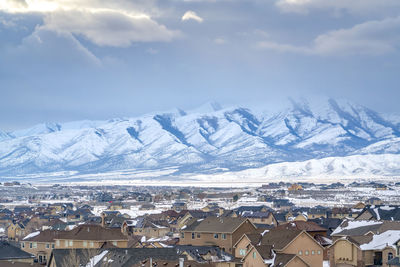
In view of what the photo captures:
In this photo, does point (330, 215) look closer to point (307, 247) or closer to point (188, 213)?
point (188, 213)

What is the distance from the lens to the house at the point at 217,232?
86.8 m

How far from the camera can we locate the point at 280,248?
72.1 metres

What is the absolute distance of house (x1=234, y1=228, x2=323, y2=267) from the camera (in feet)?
226

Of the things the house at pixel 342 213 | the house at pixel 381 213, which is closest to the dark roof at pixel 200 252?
the house at pixel 381 213

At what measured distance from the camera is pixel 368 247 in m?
73.1

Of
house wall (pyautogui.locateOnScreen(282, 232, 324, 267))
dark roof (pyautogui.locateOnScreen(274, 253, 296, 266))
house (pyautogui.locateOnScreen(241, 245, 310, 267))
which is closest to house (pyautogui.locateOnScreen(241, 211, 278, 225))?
house wall (pyautogui.locateOnScreen(282, 232, 324, 267))

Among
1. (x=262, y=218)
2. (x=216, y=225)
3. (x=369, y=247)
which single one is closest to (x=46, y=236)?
(x=216, y=225)

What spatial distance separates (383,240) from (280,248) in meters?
9.85

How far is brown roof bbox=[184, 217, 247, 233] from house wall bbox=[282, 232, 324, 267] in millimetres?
13898

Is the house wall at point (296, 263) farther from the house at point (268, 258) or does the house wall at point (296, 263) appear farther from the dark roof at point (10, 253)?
the dark roof at point (10, 253)

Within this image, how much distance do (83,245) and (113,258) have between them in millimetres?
13892

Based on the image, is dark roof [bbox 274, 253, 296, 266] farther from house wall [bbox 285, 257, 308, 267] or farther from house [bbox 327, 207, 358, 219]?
house [bbox 327, 207, 358, 219]

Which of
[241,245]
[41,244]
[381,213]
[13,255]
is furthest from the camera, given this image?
[381,213]

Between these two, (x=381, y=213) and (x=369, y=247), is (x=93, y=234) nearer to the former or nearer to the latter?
(x=369, y=247)
